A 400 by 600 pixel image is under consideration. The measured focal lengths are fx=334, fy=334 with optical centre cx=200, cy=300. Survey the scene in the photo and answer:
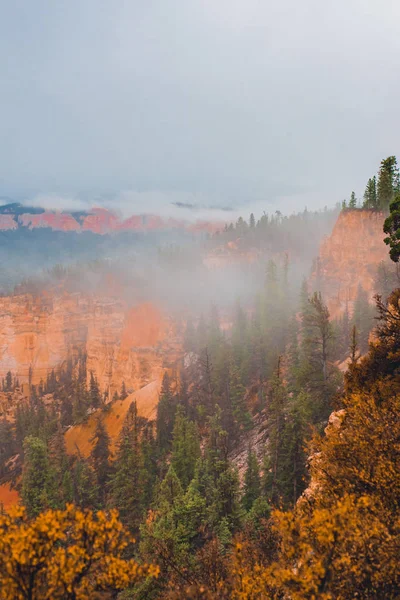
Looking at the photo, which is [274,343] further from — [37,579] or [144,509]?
[37,579]

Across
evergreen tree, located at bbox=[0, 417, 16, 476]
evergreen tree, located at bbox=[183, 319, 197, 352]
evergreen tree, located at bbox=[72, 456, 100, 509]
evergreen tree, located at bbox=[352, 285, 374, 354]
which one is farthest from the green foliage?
evergreen tree, located at bbox=[0, 417, 16, 476]

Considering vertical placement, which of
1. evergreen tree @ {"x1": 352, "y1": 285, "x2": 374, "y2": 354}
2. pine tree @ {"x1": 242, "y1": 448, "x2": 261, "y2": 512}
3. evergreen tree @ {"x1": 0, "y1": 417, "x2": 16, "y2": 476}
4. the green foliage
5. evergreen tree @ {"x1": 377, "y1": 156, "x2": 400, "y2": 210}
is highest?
evergreen tree @ {"x1": 377, "y1": 156, "x2": 400, "y2": 210}

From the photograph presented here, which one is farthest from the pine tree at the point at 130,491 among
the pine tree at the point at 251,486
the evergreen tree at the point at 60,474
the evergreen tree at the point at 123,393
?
the evergreen tree at the point at 123,393

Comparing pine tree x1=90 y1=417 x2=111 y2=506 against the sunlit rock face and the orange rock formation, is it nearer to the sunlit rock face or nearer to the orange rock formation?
the orange rock formation

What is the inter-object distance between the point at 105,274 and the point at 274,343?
88.9m

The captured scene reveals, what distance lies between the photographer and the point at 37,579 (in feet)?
28.6

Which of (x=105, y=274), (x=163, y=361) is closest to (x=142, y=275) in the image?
(x=105, y=274)

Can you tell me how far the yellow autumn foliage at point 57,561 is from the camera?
8.27 metres

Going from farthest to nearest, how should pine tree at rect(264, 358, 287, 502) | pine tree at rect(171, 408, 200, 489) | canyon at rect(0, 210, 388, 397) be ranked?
canyon at rect(0, 210, 388, 397), pine tree at rect(171, 408, 200, 489), pine tree at rect(264, 358, 287, 502)

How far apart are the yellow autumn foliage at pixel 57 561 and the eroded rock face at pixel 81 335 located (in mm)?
92986

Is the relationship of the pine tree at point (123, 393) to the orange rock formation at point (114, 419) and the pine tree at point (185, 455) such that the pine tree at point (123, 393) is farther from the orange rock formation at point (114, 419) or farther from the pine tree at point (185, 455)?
the pine tree at point (185, 455)

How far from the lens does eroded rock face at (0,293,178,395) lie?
341ft

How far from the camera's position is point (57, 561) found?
868 cm

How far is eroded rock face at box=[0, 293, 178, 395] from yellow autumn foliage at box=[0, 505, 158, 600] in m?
93.0
